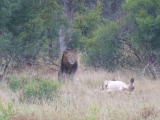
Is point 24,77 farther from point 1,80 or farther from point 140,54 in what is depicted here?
point 140,54

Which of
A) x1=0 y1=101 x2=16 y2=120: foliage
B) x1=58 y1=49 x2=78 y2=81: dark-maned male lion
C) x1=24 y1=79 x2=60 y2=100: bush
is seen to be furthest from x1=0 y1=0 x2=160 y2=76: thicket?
x1=0 y1=101 x2=16 y2=120: foliage

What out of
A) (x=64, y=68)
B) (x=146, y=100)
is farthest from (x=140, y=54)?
(x=146, y=100)

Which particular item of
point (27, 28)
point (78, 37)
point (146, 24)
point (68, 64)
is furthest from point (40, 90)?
point (78, 37)

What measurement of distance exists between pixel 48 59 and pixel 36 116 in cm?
757

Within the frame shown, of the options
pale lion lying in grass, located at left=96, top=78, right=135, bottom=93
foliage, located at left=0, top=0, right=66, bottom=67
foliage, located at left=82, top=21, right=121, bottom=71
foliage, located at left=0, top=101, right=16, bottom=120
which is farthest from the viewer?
foliage, located at left=82, top=21, right=121, bottom=71

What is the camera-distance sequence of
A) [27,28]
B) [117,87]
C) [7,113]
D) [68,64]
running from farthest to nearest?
[27,28]
[68,64]
[117,87]
[7,113]

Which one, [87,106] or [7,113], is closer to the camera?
[7,113]

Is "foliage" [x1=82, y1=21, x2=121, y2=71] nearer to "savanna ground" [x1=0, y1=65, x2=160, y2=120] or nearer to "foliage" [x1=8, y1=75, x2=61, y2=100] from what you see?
"savanna ground" [x1=0, y1=65, x2=160, y2=120]

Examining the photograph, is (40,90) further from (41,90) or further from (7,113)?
(7,113)

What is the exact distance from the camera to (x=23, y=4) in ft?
44.8

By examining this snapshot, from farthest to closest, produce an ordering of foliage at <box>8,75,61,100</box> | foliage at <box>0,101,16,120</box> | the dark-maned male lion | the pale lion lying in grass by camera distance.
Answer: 1. the dark-maned male lion
2. the pale lion lying in grass
3. foliage at <box>8,75,61,100</box>
4. foliage at <box>0,101,16,120</box>

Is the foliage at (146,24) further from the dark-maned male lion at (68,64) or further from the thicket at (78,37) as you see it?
the dark-maned male lion at (68,64)

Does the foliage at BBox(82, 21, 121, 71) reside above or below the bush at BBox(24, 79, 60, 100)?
above

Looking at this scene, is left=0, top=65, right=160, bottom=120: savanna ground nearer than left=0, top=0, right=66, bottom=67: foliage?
Yes
